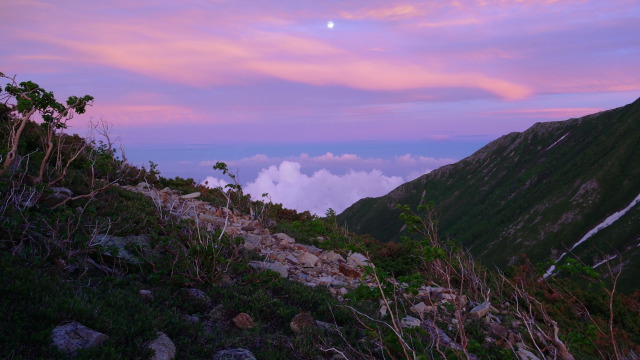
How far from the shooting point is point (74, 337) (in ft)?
16.0

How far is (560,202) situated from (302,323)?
15302 centimetres

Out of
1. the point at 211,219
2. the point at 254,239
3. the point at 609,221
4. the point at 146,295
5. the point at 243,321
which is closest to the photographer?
the point at 243,321

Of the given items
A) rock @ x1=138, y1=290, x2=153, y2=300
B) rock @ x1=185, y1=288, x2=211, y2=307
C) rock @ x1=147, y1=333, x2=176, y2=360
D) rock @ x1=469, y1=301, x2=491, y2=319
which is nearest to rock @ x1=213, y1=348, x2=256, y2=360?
rock @ x1=147, y1=333, x2=176, y2=360

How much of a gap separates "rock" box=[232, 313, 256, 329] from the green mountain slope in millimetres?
103954

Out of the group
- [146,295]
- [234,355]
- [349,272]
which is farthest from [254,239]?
[234,355]

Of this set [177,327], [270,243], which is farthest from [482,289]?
[177,327]

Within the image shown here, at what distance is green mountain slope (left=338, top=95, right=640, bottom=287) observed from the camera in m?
119

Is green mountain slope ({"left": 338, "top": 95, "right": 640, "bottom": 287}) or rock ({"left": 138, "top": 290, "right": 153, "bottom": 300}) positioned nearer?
rock ({"left": 138, "top": 290, "right": 153, "bottom": 300})

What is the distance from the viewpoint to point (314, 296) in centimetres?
815

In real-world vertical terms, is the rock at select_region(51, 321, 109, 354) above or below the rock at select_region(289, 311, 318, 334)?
above

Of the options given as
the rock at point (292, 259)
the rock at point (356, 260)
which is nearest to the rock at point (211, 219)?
the rock at point (292, 259)

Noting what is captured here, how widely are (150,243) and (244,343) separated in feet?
13.6

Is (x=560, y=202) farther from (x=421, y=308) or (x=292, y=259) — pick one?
(x=421, y=308)

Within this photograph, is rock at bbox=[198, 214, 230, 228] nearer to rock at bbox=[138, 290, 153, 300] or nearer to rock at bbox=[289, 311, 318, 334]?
rock at bbox=[138, 290, 153, 300]
